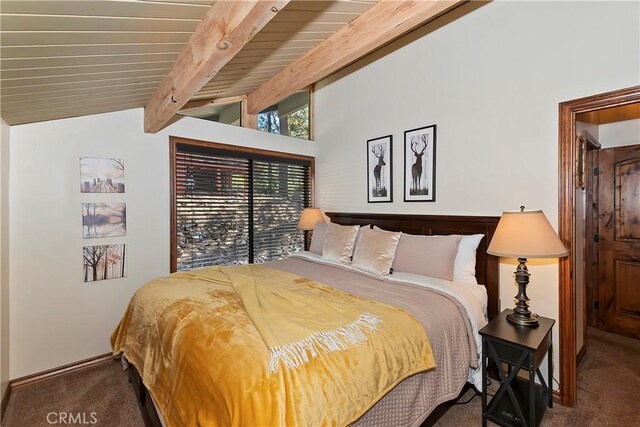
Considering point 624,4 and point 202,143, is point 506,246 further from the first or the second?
point 202,143

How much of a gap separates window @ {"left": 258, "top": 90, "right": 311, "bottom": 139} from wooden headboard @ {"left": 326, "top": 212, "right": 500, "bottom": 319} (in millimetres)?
1886

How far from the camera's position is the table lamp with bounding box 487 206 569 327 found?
1871mm

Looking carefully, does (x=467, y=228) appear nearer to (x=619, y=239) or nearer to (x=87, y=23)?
(x=619, y=239)

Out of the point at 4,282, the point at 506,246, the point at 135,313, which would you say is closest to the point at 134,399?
the point at 135,313

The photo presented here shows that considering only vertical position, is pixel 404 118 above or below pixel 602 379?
above

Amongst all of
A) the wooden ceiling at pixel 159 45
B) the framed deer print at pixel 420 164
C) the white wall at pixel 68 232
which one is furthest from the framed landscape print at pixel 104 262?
the framed deer print at pixel 420 164

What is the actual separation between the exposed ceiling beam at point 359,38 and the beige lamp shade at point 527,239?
4.59 ft

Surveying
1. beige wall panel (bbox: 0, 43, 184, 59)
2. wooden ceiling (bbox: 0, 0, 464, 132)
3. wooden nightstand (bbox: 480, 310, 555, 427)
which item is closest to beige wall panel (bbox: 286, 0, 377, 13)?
wooden ceiling (bbox: 0, 0, 464, 132)

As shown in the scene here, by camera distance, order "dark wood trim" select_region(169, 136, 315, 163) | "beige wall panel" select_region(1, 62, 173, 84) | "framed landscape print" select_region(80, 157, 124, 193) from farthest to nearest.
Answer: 1. "dark wood trim" select_region(169, 136, 315, 163)
2. "framed landscape print" select_region(80, 157, 124, 193)
3. "beige wall panel" select_region(1, 62, 173, 84)

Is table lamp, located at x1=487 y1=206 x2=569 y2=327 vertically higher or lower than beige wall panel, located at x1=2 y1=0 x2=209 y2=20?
lower

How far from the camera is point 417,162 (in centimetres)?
308

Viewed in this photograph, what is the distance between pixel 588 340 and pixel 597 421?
1484 mm

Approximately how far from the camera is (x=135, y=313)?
2.22 meters

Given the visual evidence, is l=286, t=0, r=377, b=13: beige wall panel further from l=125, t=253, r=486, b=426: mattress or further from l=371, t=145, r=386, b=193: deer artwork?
l=125, t=253, r=486, b=426: mattress
